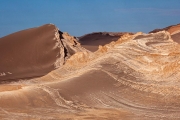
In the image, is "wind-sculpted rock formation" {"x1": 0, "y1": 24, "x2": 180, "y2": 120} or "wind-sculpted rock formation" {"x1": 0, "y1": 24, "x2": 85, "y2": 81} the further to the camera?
"wind-sculpted rock formation" {"x1": 0, "y1": 24, "x2": 85, "y2": 81}

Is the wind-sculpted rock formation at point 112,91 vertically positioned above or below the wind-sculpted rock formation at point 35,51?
below

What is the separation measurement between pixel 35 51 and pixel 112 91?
7.54 meters

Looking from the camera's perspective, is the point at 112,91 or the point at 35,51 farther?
the point at 35,51

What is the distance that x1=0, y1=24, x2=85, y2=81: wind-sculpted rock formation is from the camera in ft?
48.7

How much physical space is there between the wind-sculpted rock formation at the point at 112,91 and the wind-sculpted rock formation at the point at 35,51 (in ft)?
9.80

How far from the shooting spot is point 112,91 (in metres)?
9.02

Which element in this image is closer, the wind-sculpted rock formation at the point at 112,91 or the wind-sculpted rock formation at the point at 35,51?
the wind-sculpted rock formation at the point at 112,91

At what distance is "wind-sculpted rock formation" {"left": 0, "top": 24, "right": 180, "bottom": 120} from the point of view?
7334 millimetres

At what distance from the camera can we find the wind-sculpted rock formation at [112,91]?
7.33 meters

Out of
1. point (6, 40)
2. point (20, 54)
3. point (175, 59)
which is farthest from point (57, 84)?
point (6, 40)

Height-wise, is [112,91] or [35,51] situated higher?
[35,51]

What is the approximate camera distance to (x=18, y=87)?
8969mm

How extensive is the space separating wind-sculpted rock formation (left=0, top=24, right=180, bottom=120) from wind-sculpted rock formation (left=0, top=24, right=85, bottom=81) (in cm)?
299

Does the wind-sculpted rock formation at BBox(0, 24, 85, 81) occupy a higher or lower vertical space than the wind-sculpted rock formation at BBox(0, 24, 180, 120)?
higher
